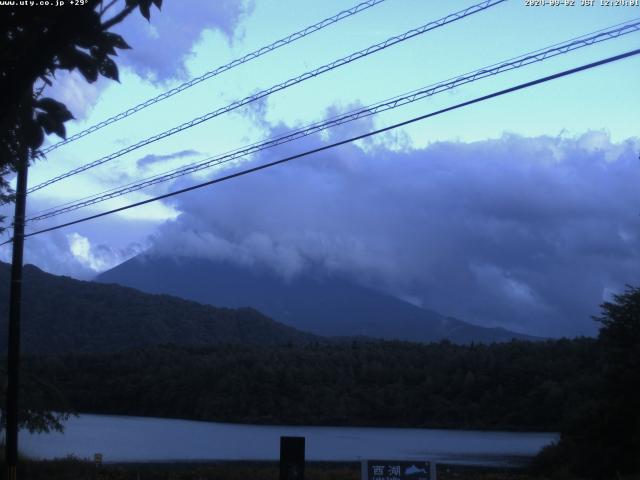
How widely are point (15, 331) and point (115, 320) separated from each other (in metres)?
108

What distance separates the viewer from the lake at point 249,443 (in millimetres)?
44850

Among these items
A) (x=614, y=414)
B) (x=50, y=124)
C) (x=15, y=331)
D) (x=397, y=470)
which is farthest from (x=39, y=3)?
(x=614, y=414)

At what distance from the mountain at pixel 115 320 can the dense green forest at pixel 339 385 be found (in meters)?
19.6

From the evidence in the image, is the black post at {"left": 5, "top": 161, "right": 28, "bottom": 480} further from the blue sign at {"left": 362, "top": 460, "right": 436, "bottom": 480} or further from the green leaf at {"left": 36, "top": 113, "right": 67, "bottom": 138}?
the green leaf at {"left": 36, "top": 113, "right": 67, "bottom": 138}

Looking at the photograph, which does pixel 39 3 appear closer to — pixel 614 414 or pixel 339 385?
pixel 614 414

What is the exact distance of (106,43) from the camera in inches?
245

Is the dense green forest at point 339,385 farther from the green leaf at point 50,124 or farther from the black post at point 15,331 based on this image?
the green leaf at point 50,124

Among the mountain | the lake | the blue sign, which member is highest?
the mountain

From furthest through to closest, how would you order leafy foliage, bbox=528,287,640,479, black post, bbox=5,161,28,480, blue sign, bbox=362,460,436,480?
leafy foliage, bbox=528,287,640,479
black post, bbox=5,161,28,480
blue sign, bbox=362,460,436,480

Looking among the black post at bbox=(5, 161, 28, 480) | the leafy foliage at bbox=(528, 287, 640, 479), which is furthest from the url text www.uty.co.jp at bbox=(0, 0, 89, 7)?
the leafy foliage at bbox=(528, 287, 640, 479)

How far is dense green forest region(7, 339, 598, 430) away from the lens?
7569 cm

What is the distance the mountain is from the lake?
3900cm

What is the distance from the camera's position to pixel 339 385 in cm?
8900

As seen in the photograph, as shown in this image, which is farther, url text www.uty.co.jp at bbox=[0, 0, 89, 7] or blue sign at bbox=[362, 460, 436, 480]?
blue sign at bbox=[362, 460, 436, 480]
